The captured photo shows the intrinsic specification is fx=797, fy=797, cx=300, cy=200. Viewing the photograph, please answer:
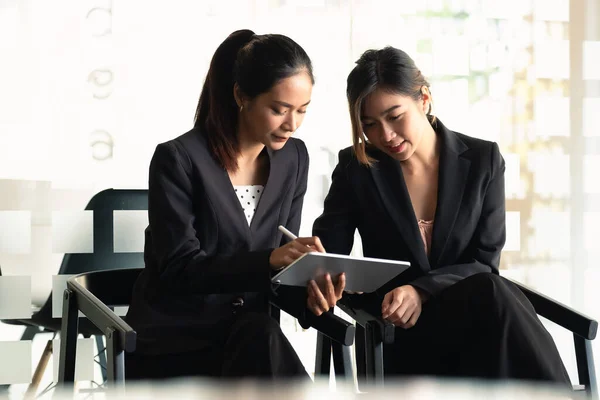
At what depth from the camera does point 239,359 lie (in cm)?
166

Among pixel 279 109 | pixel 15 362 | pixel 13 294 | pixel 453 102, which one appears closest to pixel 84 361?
pixel 15 362

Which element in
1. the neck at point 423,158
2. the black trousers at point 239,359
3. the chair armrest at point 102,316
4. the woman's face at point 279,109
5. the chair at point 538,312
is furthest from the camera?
the neck at point 423,158

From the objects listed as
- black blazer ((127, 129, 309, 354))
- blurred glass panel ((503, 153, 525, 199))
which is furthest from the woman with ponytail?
blurred glass panel ((503, 153, 525, 199))

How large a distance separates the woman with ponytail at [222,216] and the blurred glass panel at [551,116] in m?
1.48

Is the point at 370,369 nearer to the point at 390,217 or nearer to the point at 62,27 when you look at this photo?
the point at 390,217

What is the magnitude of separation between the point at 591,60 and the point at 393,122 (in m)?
1.56

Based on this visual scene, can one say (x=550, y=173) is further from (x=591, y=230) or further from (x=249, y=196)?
(x=249, y=196)

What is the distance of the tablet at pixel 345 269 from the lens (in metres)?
1.63

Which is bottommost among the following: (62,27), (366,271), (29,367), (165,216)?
(29,367)

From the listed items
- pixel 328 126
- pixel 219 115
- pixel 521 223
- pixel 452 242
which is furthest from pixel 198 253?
pixel 521 223

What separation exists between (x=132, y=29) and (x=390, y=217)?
124cm

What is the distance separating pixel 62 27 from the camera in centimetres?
267

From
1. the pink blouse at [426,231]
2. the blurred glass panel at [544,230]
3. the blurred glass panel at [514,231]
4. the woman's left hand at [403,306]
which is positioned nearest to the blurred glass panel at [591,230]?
the blurred glass panel at [544,230]

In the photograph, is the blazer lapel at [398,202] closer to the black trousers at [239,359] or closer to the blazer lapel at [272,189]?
the blazer lapel at [272,189]
